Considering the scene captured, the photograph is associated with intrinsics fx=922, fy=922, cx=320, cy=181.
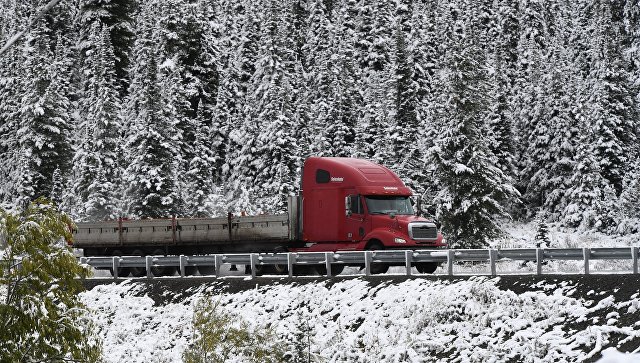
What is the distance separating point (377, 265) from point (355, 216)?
2063mm

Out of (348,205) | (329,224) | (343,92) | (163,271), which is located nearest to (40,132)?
(343,92)

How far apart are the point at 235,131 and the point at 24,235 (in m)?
51.6

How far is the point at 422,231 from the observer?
98.7 ft

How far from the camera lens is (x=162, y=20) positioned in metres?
72.9

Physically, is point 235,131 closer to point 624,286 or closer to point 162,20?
point 162,20

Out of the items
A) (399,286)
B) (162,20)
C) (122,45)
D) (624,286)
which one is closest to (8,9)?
(122,45)

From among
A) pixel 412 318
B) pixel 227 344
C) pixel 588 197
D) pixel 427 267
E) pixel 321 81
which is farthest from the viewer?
pixel 321 81

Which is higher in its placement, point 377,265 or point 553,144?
point 553,144

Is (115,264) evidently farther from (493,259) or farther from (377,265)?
(493,259)

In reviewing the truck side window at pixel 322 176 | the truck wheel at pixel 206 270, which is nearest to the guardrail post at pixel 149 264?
the truck wheel at pixel 206 270

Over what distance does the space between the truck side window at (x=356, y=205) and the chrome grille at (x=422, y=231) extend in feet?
6.67

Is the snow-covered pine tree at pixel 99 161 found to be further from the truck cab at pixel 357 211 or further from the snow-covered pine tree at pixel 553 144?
the snow-covered pine tree at pixel 553 144

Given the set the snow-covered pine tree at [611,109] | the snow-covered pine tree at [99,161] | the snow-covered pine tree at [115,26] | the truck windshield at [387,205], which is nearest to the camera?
the truck windshield at [387,205]

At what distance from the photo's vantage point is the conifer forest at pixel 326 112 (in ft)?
172
